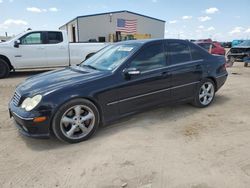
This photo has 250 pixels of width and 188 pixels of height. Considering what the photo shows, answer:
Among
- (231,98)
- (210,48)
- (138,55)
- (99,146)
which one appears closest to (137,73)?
(138,55)

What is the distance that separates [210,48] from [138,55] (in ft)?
45.4

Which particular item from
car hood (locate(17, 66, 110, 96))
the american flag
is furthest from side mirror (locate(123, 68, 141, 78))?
the american flag

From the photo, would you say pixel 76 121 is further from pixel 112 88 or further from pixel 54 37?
pixel 54 37

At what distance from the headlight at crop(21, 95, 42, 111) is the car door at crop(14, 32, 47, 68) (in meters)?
6.57

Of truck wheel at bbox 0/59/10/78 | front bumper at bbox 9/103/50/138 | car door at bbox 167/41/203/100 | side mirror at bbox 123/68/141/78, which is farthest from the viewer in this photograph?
truck wheel at bbox 0/59/10/78

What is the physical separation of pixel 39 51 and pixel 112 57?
6.12 metres

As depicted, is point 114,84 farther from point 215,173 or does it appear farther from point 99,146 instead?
point 215,173

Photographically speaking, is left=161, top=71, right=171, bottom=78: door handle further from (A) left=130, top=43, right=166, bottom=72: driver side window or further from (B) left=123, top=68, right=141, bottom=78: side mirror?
(B) left=123, top=68, right=141, bottom=78: side mirror

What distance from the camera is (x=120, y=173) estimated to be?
9.32 ft

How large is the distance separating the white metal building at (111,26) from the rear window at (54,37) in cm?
1542

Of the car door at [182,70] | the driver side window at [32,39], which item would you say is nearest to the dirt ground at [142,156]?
the car door at [182,70]

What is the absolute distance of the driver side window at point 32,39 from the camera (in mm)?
9273

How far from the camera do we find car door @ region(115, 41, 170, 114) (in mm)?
3977

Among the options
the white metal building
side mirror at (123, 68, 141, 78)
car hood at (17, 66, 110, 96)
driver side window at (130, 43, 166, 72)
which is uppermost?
the white metal building
